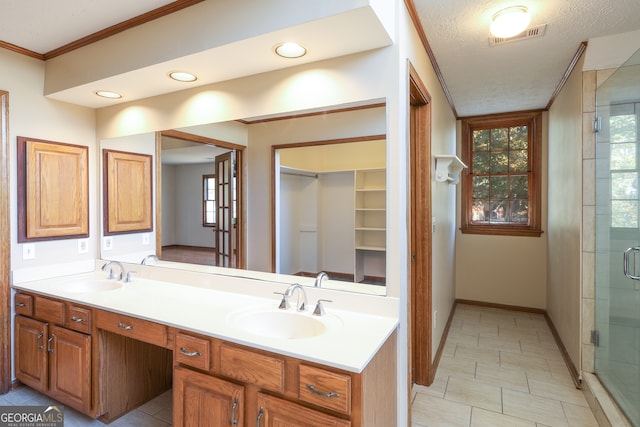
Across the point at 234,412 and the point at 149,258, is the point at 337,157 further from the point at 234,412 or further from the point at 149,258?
the point at 149,258

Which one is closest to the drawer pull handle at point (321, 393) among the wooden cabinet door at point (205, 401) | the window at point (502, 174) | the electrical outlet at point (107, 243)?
the wooden cabinet door at point (205, 401)

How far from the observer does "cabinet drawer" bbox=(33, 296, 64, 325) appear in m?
2.12

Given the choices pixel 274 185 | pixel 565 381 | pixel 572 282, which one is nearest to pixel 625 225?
Result: pixel 572 282

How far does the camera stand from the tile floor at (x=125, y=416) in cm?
210

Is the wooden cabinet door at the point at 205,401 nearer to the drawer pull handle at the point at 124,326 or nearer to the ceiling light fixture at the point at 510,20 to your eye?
the drawer pull handle at the point at 124,326

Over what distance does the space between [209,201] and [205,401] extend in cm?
134

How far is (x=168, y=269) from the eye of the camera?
8.20 feet

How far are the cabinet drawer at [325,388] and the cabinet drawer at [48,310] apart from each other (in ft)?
5.63

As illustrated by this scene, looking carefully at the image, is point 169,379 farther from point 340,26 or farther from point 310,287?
point 340,26

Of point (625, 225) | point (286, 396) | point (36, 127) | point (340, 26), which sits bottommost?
point (286, 396)

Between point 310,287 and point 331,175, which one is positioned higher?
point 331,175

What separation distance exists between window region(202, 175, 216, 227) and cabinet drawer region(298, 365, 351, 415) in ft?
4.72

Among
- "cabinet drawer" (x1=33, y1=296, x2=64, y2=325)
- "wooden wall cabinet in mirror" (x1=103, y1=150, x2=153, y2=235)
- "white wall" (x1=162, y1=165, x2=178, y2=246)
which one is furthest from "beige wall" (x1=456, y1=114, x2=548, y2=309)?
"cabinet drawer" (x1=33, y1=296, x2=64, y2=325)

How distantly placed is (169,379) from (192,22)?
7.72 ft
